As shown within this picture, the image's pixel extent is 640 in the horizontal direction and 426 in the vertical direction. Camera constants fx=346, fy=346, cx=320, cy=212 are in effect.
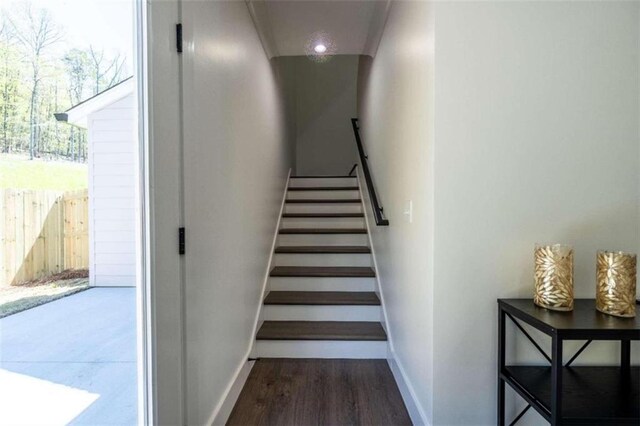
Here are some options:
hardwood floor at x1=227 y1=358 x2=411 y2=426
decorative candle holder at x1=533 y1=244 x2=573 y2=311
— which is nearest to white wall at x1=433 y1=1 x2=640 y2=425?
decorative candle holder at x1=533 y1=244 x2=573 y2=311

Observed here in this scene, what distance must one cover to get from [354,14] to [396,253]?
1.89 m

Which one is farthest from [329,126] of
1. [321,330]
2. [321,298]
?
[321,330]

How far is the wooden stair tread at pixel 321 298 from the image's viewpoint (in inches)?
114

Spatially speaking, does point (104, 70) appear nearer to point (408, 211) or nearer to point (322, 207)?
point (408, 211)

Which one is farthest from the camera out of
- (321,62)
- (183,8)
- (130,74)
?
(321,62)

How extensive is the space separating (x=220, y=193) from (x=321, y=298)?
148 centimetres

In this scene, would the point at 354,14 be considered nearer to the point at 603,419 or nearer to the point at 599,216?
the point at 599,216

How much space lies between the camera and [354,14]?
272 centimetres

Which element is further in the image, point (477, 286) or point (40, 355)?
point (477, 286)

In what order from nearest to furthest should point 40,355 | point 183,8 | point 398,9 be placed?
point 40,355, point 183,8, point 398,9

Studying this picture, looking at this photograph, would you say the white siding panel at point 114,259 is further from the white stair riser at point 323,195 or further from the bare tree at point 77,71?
the white stair riser at point 323,195

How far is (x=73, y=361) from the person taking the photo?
0.98 metres

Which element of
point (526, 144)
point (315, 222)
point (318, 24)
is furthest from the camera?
point (315, 222)

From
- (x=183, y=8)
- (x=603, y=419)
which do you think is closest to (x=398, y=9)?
(x=183, y=8)
